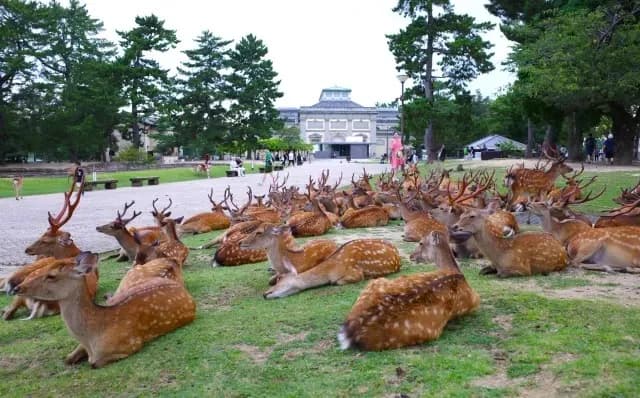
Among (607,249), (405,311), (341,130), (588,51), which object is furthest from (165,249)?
(341,130)

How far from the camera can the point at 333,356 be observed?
3193mm

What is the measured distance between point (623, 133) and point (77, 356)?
21.9 meters

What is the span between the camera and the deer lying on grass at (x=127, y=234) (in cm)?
568

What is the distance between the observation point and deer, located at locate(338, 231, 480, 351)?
126 inches

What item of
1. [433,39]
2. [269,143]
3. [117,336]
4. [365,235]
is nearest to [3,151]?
[269,143]

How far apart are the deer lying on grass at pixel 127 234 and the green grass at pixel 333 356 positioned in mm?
1485

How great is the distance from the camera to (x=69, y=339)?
384 cm

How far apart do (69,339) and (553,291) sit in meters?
3.30

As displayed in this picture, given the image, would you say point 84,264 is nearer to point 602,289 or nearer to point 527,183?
point 602,289

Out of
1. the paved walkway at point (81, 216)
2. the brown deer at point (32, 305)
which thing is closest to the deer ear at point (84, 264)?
the brown deer at point (32, 305)

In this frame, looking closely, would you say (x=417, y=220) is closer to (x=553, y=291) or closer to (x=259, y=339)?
(x=553, y=291)

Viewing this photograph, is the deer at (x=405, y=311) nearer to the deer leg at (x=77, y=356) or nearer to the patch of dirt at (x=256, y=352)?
the patch of dirt at (x=256, y=352)

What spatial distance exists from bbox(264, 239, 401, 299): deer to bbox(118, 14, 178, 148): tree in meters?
37.5

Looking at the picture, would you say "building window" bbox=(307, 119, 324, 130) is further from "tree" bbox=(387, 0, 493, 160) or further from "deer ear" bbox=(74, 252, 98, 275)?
"deer ear" bbox=(74, 252, 98, 275)
